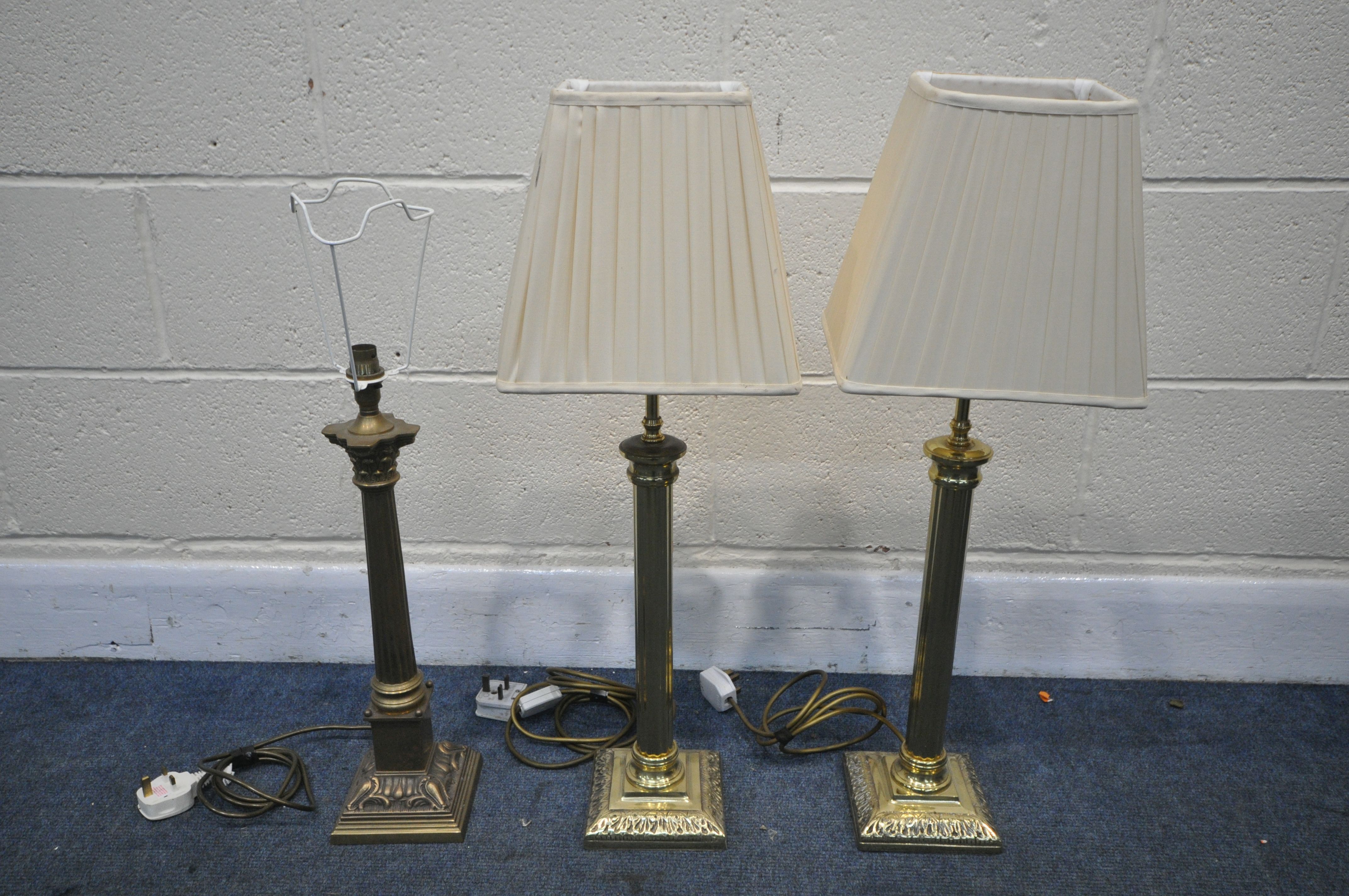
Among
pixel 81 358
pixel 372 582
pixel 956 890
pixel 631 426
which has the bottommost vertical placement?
pixel 956 890

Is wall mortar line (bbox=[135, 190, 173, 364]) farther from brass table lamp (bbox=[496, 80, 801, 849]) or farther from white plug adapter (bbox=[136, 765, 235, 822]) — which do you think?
brass table lamp (bbox=[496, 80, 801, 849])

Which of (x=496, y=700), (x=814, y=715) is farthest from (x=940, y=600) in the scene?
(x=496, y=700)

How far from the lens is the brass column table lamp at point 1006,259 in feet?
→ 2.90

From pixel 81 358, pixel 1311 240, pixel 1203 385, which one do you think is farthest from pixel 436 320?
pixel 1311 240

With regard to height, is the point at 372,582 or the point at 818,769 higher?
the point at 372,582

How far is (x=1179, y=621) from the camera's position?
1601mm

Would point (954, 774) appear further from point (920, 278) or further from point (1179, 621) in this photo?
point (920, 278)

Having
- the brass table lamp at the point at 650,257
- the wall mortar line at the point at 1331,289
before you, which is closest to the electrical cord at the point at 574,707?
the brass table lamp at the point at 650,257

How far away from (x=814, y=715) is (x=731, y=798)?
21 centimetres

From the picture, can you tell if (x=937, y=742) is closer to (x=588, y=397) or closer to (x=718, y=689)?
(x=718, y=689)

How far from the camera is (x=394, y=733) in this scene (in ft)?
4.27

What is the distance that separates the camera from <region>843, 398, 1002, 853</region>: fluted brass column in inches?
45.8

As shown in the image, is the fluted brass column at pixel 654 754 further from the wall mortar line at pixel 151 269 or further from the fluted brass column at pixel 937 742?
the wall mortar line at pixel 151 269

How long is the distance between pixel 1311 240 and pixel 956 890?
108 centimetres
